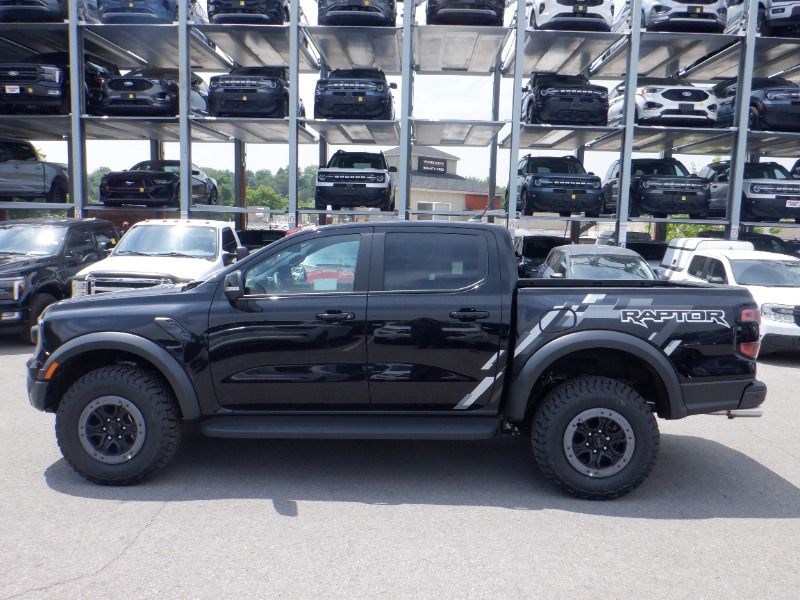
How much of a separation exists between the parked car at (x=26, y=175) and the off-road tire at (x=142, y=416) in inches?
516

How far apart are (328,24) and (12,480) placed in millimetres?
13360

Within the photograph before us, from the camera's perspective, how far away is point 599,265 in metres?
10.9

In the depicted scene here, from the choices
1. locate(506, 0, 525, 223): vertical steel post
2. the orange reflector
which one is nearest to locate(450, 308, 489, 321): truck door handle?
the orange reflector

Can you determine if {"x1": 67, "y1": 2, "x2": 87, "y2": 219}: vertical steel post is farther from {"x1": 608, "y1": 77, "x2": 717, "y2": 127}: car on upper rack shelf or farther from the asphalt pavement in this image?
{"x1": 608, "y1": 77, "x2": 717, "y2": 127}: car on upper rack shelf

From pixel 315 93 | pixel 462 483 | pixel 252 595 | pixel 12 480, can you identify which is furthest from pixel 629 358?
pixel 315 93

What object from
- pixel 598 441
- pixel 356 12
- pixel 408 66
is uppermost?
pixel 356 12

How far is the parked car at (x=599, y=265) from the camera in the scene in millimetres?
10672

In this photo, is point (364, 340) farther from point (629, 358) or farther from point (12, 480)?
point (12, 480)

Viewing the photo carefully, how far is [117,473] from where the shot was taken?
4.43 meters

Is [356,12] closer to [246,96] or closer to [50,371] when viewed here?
[246,96]

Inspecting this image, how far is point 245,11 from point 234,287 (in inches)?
521

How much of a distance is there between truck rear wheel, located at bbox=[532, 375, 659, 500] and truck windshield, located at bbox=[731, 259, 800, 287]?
6.98m

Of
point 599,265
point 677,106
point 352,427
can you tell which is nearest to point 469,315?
point 352,427

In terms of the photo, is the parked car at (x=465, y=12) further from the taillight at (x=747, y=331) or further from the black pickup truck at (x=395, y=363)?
the taillight at (x=747, y=331)
